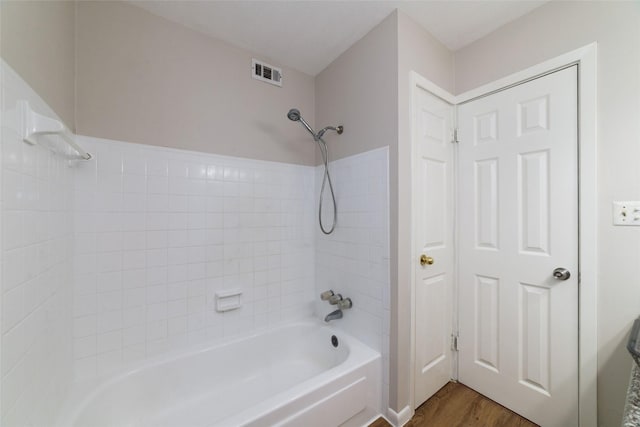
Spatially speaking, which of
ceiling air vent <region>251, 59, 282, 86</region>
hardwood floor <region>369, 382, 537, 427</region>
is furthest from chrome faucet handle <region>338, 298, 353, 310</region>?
ceiling air vent <region>251, 59, 282, 86</region>

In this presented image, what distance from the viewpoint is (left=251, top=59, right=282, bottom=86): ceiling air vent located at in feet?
5.87

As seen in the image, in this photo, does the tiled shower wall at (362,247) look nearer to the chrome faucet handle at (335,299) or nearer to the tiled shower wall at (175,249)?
the chrome faucet handle at (335,299)

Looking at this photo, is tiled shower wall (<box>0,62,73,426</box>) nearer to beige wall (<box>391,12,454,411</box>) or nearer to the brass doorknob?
beige wall (<box>391,12,454,411</box>)

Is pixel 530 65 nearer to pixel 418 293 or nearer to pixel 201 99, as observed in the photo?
pixel 418 293

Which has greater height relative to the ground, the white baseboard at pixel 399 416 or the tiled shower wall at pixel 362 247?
the tiled shower wall at pixel 362 247

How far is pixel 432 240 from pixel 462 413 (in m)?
1.03

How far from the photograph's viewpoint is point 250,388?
159 cm

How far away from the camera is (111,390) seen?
1250 millimetres

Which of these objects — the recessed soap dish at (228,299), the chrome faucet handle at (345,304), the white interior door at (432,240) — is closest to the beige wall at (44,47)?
the recessed soap dish at (228,299)

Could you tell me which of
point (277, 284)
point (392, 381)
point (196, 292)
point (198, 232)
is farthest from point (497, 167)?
point (196, 292)

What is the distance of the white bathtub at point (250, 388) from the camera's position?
1131 millimetres

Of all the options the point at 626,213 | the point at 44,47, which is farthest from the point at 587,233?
the point at 44,47

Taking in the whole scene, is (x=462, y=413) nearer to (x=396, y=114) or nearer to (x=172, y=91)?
(x=396, y=114)

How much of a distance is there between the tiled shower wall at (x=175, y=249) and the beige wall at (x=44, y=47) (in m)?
0.27
